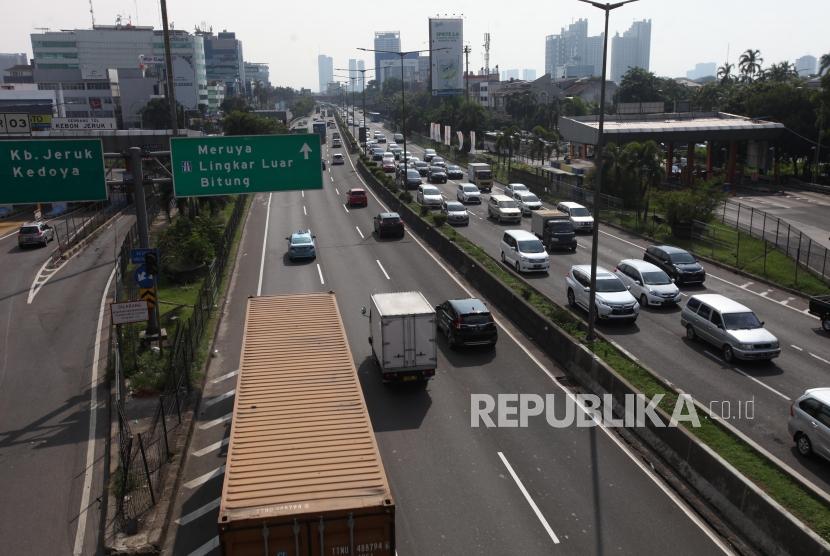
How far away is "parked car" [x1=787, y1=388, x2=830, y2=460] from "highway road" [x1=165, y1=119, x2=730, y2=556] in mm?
3820

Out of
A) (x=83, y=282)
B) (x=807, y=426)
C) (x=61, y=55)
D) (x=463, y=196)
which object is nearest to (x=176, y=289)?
(x=83, y=282)

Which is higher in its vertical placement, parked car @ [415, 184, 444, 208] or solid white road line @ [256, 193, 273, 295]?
parked car @ [415, 184, 444, 208]

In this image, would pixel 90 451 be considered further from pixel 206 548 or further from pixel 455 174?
pixel 455 174

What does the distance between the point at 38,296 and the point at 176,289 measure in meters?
6.69

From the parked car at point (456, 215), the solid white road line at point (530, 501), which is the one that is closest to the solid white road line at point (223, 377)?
the solid white road line at point (530, 501)

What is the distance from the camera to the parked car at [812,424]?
16.0 meters

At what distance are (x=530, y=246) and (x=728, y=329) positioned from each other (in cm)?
1397

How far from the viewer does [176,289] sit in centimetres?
3238

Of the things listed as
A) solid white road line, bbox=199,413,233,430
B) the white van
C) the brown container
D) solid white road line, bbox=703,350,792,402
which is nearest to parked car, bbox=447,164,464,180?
the white van

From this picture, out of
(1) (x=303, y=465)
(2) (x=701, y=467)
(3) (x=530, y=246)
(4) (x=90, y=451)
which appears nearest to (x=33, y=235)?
(3) (x=530, y=246)

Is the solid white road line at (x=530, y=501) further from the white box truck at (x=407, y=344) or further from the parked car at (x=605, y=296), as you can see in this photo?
the parked car at (x=605, y=296)

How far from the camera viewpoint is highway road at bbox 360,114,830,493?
60.6ft

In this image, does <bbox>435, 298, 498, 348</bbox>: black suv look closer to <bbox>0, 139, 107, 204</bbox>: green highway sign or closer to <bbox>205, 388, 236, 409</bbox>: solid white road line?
<bbox>205, 388, 236, 409</bbox>: solid white road line

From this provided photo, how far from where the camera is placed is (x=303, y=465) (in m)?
11.5
